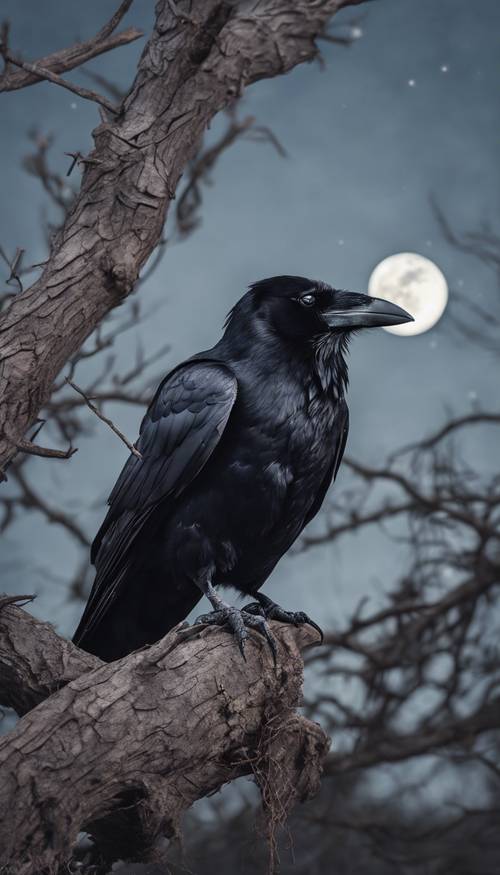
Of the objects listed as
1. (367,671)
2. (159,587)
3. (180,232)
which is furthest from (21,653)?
(367,671)

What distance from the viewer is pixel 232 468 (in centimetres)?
308

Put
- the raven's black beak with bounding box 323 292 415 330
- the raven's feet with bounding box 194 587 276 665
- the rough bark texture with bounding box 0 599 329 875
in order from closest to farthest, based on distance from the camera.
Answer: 1. the rough bark texture with bounding box 0 599 329 875
2. the raven's feet with bounding box 194 587 276 665
3. the raven's black beak with bounding box 323 292 415 330

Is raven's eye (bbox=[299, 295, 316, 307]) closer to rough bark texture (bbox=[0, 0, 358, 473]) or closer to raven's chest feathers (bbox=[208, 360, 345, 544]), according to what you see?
raven's chest feathers (bbox=[208, 360, 345, 544])

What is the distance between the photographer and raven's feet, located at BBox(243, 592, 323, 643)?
316 cm

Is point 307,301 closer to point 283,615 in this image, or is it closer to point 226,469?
point 226,469

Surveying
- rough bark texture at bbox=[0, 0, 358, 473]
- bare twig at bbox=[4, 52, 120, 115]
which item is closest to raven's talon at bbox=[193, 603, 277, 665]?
rough bark texture at bbox=[0, 0, 358, 473]

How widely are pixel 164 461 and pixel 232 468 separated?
26 centimetres

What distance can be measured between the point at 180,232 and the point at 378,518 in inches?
88.1

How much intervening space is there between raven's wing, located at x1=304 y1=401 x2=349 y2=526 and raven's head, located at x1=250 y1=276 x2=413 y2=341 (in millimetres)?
272

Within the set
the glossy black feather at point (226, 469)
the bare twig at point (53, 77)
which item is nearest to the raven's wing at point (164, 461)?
the glossy black feather at point (226, 469)

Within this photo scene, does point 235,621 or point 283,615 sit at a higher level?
point 283,615

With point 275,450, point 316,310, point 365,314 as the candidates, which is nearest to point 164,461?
point 275,450

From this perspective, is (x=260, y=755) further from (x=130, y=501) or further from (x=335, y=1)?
(x=335, y=1)

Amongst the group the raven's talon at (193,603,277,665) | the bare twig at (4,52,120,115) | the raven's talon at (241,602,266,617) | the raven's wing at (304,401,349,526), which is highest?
the bare twig at (4,52,120,115)
